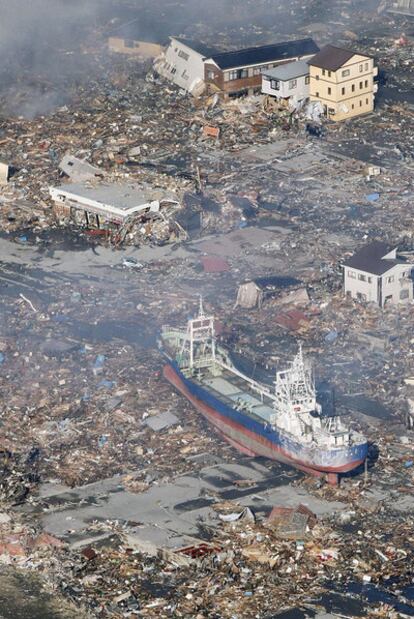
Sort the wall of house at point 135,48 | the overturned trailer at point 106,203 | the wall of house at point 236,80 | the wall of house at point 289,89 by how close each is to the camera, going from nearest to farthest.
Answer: the overturned trailer at point 106,203 < the wall of house at point 289,89 < the wall of house at point 236,80 < the wall of house at point 135,48

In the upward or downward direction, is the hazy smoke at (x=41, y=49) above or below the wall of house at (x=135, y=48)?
below

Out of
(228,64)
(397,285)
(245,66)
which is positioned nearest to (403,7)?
(245,66)

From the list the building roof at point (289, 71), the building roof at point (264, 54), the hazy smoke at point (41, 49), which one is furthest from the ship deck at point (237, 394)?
the hazy smoke at point (41, 49)

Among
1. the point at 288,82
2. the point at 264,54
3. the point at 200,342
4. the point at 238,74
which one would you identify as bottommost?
the point at 200,342

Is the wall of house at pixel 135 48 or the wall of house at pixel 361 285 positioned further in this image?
the wall of house at pixel 135 48

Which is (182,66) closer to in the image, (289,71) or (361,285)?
(289,71)

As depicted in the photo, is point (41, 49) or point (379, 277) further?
point (41, 49)

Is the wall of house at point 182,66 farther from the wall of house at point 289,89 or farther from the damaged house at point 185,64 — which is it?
the wall of house at point 289,89
